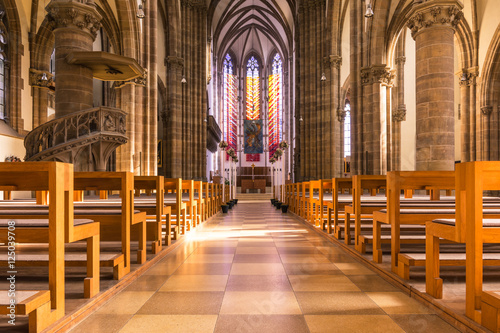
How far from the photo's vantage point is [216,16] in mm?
31750

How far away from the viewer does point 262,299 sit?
3.03m

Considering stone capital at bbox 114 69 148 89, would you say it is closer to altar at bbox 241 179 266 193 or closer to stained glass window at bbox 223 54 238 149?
altar at bbox 241 179 266 193

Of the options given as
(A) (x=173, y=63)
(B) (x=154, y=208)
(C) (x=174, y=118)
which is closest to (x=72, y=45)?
(B) (x=154, y=208)

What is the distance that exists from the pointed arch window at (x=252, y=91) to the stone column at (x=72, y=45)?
34765 millimetres

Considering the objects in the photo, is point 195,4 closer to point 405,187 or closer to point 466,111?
point 466,111

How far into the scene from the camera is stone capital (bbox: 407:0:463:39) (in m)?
8.29

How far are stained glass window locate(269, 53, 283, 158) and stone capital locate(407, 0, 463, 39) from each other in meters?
32.0

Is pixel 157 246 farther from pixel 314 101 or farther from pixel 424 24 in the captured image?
pixel 314 101

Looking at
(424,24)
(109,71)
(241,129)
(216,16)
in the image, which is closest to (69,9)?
(109,71)

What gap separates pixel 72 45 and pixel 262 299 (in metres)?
8.31

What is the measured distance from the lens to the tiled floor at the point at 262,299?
2.48 m

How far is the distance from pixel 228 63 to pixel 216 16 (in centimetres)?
1162

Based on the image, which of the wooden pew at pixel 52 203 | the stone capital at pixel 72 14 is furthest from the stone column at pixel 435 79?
the wooden pew at pixel 52 203

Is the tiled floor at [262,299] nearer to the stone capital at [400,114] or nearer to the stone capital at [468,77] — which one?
the stone capital at [468,77]
